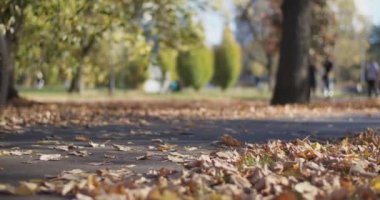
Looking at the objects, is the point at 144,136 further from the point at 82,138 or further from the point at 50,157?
the point at 50,157

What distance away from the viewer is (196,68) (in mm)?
51281

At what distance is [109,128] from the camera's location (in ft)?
37.8

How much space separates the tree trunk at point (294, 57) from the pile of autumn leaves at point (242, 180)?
13.0 metres

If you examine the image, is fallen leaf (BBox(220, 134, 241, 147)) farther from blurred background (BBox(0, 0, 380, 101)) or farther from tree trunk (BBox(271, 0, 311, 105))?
tree trunk (BBox(271, 0, 311, 105))

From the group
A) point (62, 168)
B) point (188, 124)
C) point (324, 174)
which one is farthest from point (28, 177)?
point (188, 124)

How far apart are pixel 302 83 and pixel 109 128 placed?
32.3 feet

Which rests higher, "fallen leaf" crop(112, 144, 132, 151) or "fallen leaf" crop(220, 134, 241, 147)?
"fallen leaf" crop(220, 134, 241, 147)

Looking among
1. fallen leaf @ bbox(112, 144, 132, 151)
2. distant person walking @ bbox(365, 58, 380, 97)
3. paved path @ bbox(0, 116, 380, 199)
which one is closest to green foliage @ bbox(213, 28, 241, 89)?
distant person walking @ bbox(365, 58, 380, 97)

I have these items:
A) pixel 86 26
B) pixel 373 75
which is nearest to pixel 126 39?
pixel 86 26

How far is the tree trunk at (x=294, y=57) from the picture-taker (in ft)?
65.4

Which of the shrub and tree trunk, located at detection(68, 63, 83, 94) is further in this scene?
the shrub

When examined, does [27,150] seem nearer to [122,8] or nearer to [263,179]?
[263,179]

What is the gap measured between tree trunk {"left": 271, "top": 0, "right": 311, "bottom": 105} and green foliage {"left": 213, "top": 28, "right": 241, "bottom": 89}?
3361 centimetres

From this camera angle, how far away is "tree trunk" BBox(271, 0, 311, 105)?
19.9m
